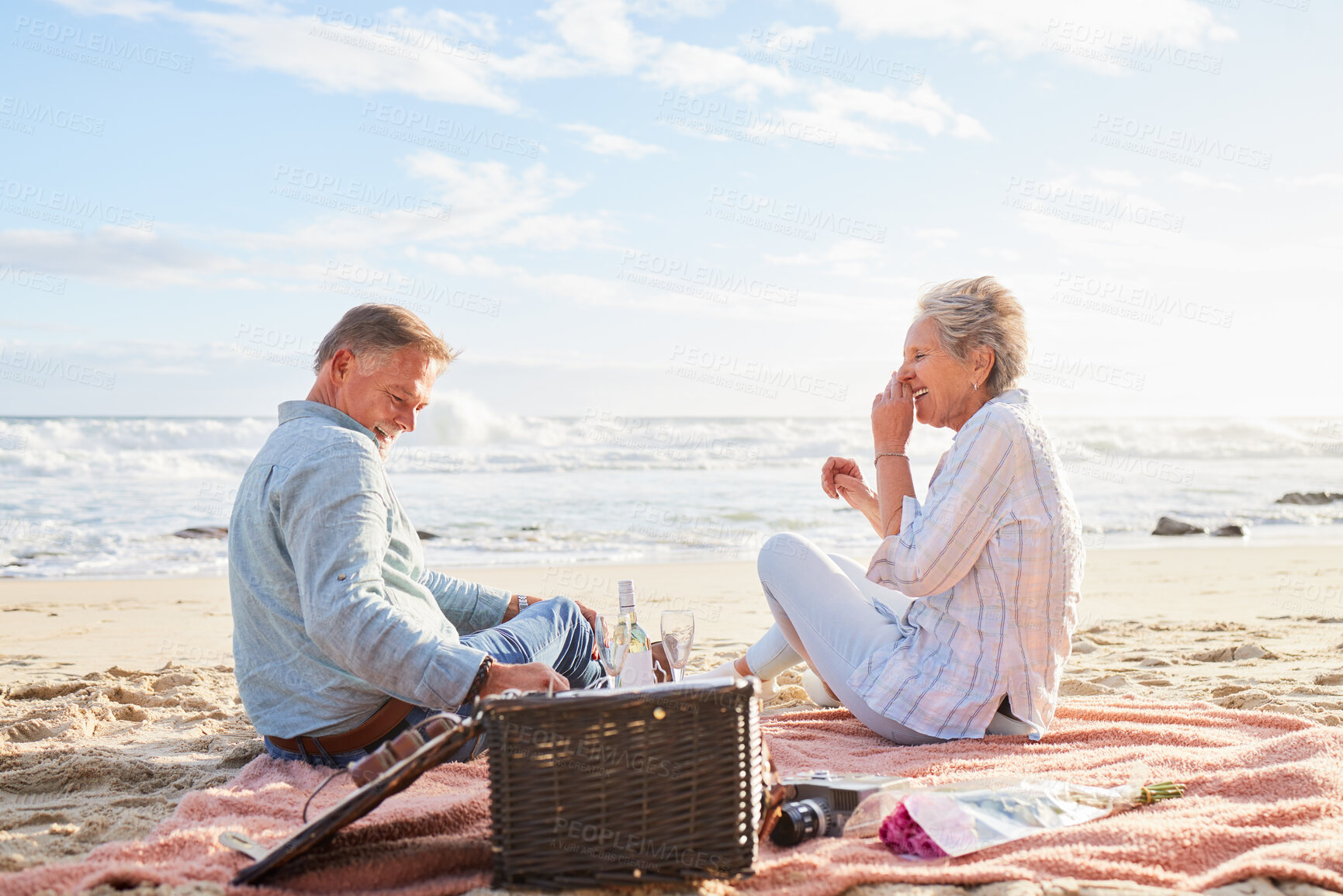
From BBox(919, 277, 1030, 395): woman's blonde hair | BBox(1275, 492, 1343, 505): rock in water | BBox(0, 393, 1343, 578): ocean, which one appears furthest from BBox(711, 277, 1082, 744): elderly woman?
BBox(1275, 492, 1343, 505): rock in water

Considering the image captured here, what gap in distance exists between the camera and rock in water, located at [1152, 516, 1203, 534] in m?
12.4

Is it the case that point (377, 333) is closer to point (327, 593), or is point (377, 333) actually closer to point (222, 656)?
point (327, 593)

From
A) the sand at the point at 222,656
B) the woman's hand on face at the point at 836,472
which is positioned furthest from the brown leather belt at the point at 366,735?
the woman's hand on face at the point at 836,472

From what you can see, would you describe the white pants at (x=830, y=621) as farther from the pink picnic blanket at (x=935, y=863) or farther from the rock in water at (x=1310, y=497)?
the rock in water at (x=1310, y=497)

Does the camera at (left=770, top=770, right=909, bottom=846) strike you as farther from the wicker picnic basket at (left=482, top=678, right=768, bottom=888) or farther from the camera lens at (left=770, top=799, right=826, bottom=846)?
the wicker picnic basket at (left=482, top=678, right=768, bottom=888)

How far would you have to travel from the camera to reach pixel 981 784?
105 inches

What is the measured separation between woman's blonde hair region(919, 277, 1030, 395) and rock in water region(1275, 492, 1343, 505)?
1516 centimetres

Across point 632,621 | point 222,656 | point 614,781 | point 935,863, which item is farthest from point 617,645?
point 222,656

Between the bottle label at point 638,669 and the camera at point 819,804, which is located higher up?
the bottle label at point 638,669

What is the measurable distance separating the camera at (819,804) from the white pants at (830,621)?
778 millimetres

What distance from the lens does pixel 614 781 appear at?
2006 millimetres

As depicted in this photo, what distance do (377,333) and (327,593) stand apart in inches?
33.6

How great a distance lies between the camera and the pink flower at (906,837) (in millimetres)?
2373

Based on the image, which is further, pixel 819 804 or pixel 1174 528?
pixel 1174 528
